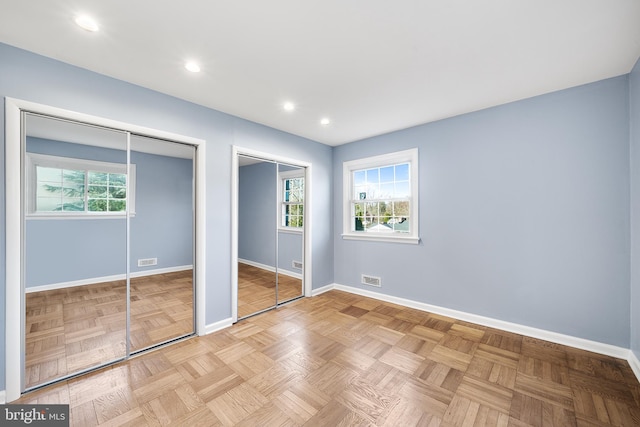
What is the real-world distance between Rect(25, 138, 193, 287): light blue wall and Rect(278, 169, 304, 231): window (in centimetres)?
131

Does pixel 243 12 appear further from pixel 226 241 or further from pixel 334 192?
pixel 334 192

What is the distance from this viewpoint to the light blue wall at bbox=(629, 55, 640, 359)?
2.09m

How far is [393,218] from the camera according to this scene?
389cm

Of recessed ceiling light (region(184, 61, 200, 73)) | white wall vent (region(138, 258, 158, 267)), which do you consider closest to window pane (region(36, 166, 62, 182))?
white wall vent (region(138, 258, 158, 267))

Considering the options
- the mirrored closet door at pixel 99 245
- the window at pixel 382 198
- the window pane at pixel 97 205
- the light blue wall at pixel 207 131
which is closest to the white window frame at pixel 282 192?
the light blue wall at pixel 207 131

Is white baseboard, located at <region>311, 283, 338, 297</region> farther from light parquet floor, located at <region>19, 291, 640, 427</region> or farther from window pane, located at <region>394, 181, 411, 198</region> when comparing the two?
window pane, located at <region>394, 181, 411, 198</region>

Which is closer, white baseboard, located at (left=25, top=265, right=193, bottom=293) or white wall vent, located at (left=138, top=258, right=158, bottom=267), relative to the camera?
white baseboard, located at (left=25, top=265, right=193, bottom=293)

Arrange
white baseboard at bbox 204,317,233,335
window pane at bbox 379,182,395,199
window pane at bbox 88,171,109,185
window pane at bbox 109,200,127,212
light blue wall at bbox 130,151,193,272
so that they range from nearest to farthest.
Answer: window pane at bbox 88,171,109,185 → window pane at bbox 109,200,127,212 → light blue wall at bbox 130,151,193,272 → white baseboard at bbox 204,317,233,335 → window pane at bbox 379,182,395,199

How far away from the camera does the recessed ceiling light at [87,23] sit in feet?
5.23

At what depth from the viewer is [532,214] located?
8.87ft

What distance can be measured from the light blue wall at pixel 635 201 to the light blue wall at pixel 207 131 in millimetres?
3444

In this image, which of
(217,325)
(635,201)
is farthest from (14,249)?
(635,201)

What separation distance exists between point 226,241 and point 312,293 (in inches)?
69.8

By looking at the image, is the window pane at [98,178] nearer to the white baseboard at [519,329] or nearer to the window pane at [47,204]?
the window pane at [47,204]
